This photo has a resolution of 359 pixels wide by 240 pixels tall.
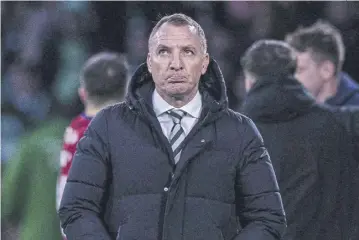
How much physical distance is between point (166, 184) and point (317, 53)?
10.1ft

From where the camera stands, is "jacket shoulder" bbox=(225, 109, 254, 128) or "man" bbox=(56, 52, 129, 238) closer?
"jacket shoulder" bbox=(225, 109, 254, 128)

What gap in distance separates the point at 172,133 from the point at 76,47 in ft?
19.4

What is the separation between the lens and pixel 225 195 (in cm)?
374

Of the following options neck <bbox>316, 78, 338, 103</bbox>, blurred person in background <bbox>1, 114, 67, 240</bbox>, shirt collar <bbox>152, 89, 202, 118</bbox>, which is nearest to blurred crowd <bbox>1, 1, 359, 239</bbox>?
neck <bbox>316, 78, 338, 103</bbox>

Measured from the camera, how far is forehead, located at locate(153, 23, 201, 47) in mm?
3818

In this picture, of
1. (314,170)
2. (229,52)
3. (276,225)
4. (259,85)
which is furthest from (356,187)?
(229,52)

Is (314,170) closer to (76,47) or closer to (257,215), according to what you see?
(257,215)

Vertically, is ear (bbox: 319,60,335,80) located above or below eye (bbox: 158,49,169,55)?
below

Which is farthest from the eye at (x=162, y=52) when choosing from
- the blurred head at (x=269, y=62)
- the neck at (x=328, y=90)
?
the neck at (x=328, y=90)

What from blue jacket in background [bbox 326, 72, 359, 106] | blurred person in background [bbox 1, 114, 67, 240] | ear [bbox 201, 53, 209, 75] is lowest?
blurred person in background [bbox 1, 114, 67, 240]

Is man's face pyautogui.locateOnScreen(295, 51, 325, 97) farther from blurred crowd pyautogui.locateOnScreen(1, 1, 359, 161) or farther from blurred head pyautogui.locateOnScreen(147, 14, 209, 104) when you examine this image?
blurred head pyautogui.locateOnScreen(147, 14, 209, 104)

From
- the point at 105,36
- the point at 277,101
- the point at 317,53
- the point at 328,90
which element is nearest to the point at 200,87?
the point at 277,101

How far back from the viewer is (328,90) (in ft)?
22.1

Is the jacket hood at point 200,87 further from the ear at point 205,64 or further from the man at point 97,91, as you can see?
the man at point 97,91
